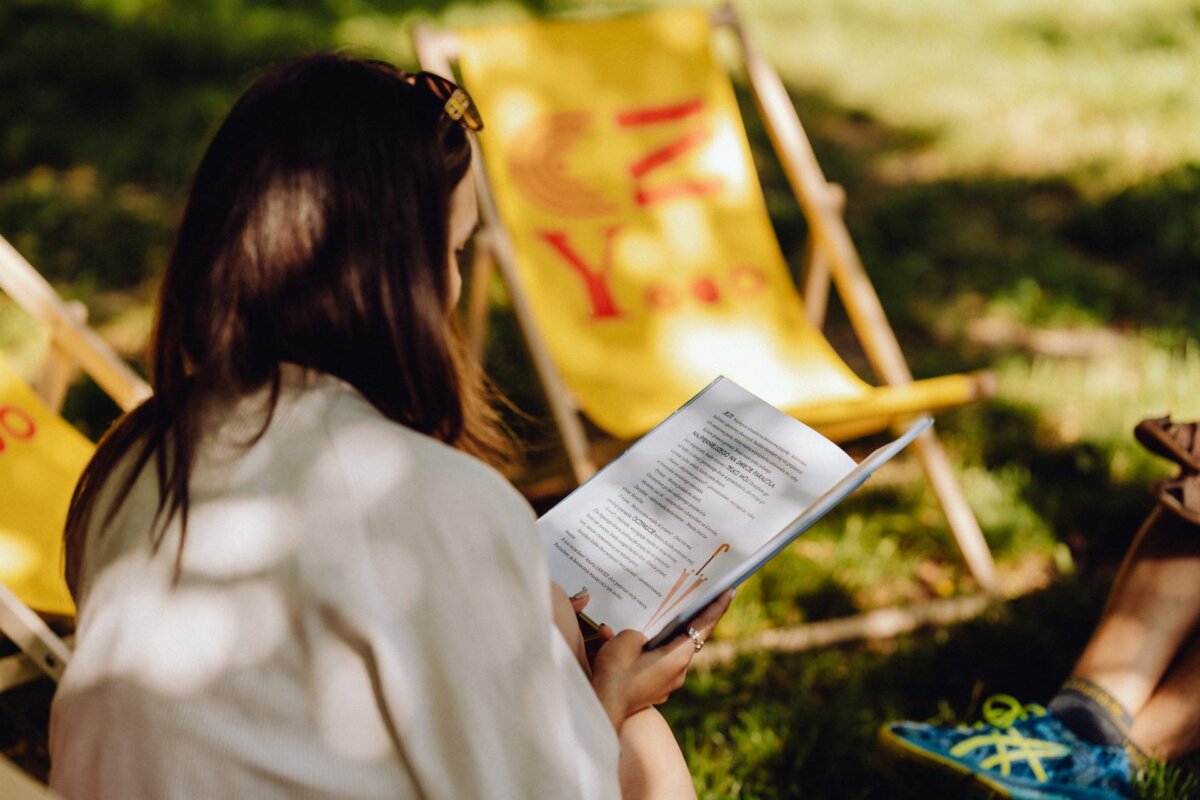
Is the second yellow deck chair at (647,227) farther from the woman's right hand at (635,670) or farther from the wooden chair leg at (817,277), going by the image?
the woman's right hand at (635,670)

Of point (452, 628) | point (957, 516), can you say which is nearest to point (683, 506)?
point (452, 628)

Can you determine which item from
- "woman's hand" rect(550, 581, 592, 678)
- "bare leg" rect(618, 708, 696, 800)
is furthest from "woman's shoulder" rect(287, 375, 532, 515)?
"bare leg" rect(618, 708, 696, 800)

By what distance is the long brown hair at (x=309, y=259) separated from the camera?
1.11 m

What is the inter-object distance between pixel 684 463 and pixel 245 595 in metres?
0.69

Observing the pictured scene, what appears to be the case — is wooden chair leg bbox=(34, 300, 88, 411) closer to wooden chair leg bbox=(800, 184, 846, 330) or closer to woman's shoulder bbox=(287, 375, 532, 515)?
woman's shoulder bbox=(287, 375, 532, 515)

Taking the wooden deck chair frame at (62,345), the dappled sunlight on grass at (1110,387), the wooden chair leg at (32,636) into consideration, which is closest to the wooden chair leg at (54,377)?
the wooden deck chair frame at (62,345)

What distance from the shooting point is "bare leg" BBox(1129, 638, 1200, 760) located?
6.15 ft

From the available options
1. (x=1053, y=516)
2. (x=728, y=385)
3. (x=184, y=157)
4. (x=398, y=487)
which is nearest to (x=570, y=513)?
(x=728, y=385)

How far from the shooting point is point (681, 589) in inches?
55.1

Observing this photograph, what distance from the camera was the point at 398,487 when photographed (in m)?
1.04

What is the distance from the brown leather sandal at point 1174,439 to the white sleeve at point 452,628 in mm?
1278

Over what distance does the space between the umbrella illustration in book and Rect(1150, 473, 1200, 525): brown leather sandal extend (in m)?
0.90

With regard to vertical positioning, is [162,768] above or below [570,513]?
above

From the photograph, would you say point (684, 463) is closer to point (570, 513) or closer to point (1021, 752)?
point (570, 513)
